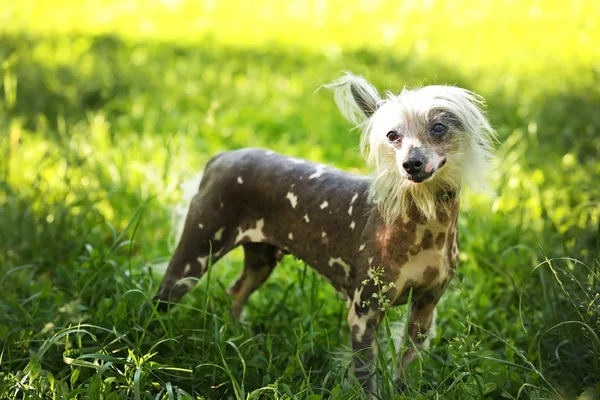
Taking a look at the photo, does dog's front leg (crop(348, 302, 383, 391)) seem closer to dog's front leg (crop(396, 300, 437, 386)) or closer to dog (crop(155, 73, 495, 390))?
dog (crop(155, 73, 495, 390))

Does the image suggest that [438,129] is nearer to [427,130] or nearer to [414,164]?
[427,130]

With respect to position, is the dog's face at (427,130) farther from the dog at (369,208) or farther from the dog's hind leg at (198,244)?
the dog's hind leg at (198,244)

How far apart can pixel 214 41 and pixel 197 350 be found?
532 cm

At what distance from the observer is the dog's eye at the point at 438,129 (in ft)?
8.46

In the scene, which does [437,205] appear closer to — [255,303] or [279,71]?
[255,303]

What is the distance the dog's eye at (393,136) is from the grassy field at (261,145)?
1.59ft

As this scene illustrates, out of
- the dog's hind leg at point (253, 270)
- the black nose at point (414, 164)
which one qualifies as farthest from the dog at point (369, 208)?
the dog's hind leg at point (253, 270)

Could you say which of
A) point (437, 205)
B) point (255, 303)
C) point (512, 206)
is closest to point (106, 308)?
point (255, 303)

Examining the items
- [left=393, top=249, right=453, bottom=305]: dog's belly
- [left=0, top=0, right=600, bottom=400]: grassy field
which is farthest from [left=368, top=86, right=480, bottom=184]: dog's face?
[left=0, top=0, right=600, bottom=400]: grassy field

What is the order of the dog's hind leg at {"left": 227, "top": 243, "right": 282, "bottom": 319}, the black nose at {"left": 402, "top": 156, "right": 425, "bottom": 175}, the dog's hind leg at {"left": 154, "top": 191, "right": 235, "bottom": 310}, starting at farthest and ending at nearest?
1. the dog's hind leg at {"left": 227, "top": 243, "right": 282, "bottom": 319}
2. the dog's hind leg at {"left": 154, "top": 191, "right": 235, "bottom": 310}
3. the black nose at {"left": 402, "top": 156, "right": 425, "bottom": 175}

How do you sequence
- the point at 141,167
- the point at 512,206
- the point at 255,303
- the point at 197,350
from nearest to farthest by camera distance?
the point at 197,350, the point at 255,303, the point at 512,206, the point at 141,167

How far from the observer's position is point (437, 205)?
2.69m

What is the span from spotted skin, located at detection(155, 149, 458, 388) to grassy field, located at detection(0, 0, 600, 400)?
14cm

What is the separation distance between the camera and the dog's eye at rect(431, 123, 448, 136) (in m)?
2.58
